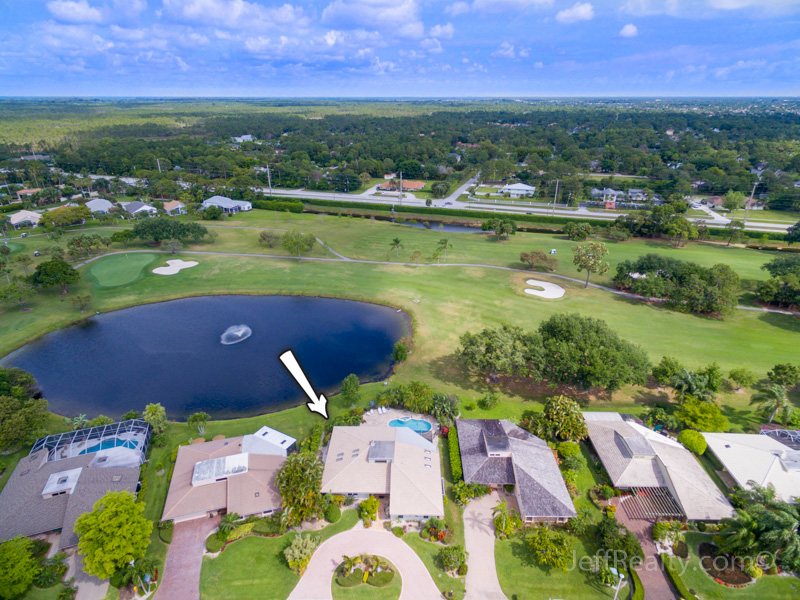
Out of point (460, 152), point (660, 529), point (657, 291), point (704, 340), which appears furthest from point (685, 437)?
point (460, 152)

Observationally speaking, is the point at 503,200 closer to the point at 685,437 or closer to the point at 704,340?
the point at 704,340

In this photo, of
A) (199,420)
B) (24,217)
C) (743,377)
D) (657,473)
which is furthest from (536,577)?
(24,217)

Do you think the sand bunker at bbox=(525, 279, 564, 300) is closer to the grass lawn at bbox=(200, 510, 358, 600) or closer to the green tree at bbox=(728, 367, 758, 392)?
the green tree at bbox=(728, 367, 758, 392)

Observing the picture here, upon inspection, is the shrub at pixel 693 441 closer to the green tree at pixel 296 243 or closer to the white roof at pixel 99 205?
the green tree at pixel 296 243

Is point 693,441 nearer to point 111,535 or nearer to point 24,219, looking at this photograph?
point 111,535

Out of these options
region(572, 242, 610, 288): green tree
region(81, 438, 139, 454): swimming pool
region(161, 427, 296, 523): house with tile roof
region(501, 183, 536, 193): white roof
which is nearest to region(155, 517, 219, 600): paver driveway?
region(161, 427, 296, 523): house with tile roof

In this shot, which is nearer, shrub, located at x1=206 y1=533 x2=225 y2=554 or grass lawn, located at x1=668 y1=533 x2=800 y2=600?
grass lawn, located at x1=668 y1=533 x2=800 y2=600
